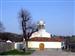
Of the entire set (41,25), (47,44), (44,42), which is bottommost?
(47,44)

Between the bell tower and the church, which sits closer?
the church

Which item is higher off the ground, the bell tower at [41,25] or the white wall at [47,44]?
the bell tower at [41,25]

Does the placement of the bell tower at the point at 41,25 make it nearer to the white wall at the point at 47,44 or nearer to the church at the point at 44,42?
the church at the point at 44,42

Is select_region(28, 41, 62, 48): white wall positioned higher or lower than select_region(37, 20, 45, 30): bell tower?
lower

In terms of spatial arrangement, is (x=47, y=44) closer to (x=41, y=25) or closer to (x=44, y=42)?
(x=44, y=42)

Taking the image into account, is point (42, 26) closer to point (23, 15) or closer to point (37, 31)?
point (37, 31)

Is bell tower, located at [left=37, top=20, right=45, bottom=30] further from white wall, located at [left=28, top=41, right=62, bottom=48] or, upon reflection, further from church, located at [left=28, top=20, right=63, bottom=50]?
white wall, located at [left=28, top=41, right=62, bottom=48]

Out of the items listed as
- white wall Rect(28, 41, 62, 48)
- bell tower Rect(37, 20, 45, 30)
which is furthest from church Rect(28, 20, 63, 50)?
bell tower Rect(37, 20, 45, 30)

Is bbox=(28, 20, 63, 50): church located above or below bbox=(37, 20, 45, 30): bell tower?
below

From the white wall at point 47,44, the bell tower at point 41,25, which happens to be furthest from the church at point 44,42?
the bell tower at point 41,25

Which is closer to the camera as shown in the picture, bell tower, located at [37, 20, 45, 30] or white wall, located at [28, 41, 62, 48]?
white wall, located at [28, 41, 62, 48]

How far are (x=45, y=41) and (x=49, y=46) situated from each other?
1.79 meters

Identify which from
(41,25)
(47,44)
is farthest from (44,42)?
(41,25)

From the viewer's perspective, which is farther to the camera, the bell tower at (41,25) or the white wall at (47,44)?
the bell tower at (41,25)
